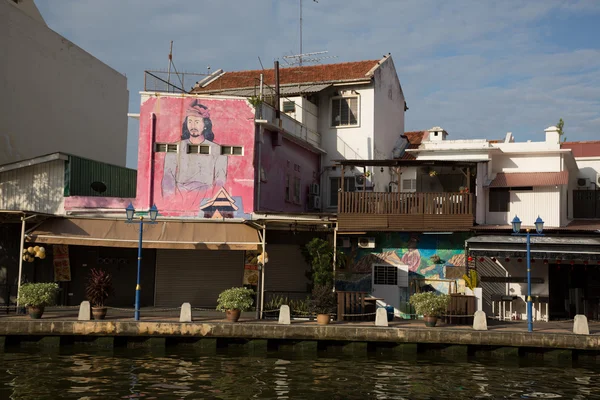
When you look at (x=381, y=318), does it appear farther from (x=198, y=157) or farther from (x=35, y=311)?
(x=35, y=311)

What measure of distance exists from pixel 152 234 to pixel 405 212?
9.76 meters

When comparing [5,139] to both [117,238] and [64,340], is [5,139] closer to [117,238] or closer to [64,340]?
[117,238]

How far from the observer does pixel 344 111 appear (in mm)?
33875

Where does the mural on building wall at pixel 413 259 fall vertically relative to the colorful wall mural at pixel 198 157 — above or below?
below

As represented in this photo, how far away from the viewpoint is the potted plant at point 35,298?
75.4 feet

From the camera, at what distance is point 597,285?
27328 millimetres

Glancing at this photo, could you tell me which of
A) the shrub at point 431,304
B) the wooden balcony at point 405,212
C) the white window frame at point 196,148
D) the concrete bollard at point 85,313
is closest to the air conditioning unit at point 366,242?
the wooden balcony at point 405,212

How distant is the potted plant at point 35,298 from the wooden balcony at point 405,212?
35.9ft

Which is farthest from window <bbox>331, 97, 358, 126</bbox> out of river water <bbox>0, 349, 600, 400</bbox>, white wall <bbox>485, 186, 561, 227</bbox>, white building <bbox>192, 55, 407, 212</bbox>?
river water <bbox>0, 349, 600, 400</bbox>

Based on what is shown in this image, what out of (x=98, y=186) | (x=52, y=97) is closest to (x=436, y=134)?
(x=98, y=186)

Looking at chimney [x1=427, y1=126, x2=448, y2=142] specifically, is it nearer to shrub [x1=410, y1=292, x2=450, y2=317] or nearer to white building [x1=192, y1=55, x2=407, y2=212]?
white building [x1=192, y1=55, x2=407, y2=212]

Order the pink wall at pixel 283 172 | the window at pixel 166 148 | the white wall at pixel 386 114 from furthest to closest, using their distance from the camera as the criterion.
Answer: the white wall at pixel 386 114 < the pink wall at pixel 283 172 < the window at pixel 166 148

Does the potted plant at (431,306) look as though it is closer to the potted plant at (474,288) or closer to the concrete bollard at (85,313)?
the potted plant at (474,288)

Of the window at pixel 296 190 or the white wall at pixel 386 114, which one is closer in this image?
the window at pixel 296 190
